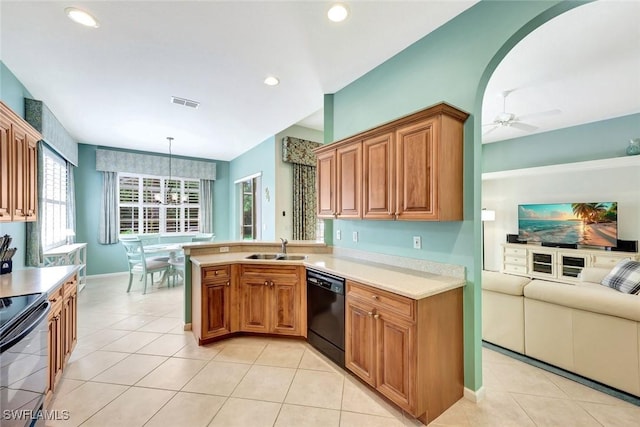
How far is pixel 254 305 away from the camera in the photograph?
303 cm

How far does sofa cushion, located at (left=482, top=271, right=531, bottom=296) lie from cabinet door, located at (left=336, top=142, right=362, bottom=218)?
1.51 metres

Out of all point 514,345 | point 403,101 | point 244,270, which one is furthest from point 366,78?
point 514,345

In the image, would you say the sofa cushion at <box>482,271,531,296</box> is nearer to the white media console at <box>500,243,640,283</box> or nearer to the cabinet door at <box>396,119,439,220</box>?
the cabinet door at <box>396,119,439,220</box>

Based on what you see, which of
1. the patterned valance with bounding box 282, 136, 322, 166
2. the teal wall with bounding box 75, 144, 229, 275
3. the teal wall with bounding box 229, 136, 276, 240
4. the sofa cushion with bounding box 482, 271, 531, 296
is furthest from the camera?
the teal wall with bounding box 75, 144, 229, 275

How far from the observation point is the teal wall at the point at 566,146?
14.9ft

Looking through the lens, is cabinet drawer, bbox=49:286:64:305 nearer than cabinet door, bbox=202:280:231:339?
Yes

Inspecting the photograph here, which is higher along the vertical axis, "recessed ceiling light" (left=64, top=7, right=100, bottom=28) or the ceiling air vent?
"recessed ceiling light" (left=64, top=7, right=100, bottom=28)

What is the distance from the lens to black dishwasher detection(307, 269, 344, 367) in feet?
7.96

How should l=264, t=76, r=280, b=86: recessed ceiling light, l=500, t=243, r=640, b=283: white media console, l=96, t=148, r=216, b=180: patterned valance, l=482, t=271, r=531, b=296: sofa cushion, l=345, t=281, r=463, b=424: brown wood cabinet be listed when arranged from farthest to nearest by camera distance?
l=96, t=148, r=216, b=180: patterned valance
l=500, t=243, r=640, b=283: white media console
l=264, t=76, r=280, b=86: recessed ceiling light
l=482, t=271, r=531, b=296: sofa cushion
l=345, t=281, r=463, b=424: brown wood cabinet

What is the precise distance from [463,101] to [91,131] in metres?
6.30

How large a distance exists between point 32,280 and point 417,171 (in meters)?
3.20

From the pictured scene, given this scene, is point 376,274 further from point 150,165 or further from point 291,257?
point 150,165

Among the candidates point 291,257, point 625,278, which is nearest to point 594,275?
point 625,278

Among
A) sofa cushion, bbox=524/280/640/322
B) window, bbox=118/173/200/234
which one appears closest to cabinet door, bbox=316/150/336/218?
sofa cushion, bbox=524/280/640/322
